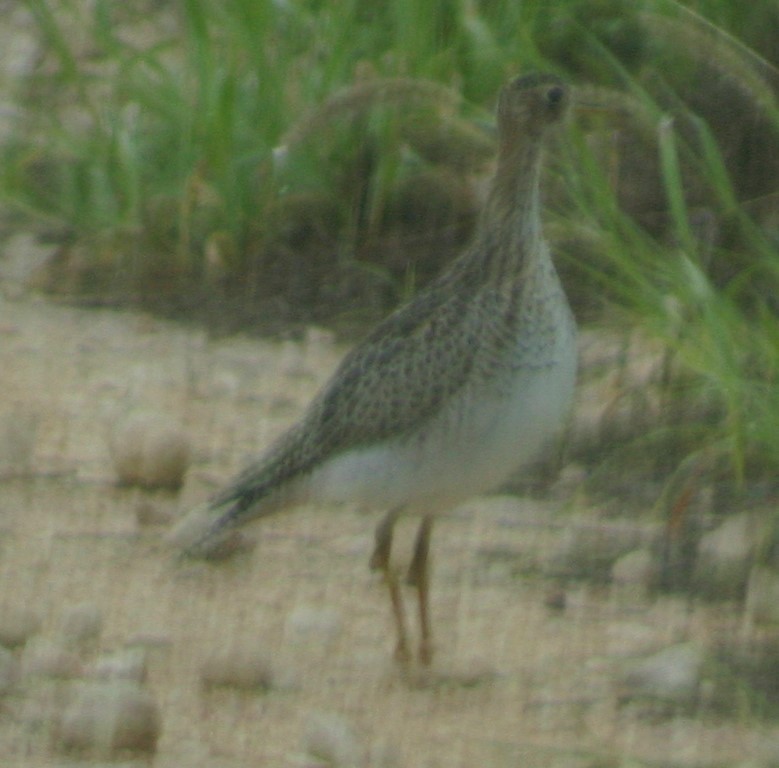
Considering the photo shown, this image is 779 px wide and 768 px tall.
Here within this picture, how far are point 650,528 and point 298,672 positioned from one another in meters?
1.20

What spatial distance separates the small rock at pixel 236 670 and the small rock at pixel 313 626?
301mm

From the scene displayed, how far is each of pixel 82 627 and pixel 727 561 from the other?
64.0 inches

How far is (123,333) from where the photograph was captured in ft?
22.3

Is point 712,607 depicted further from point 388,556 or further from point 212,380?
point 212,380

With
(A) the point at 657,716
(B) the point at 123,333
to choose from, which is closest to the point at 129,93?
(B) the point at 123,333

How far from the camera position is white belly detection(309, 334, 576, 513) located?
456 centimetres

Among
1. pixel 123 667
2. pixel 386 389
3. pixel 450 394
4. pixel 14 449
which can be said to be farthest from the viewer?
pixel 14 449

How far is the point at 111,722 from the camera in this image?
13.5ft

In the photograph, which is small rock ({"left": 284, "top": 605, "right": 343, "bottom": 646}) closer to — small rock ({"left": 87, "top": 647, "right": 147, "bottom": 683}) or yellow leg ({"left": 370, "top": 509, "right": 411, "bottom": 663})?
yellow leg ({"left": 370, "top": 509, "right": 411, "bottom": 663})

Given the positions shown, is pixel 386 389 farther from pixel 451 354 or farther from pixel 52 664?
pixel 52 664

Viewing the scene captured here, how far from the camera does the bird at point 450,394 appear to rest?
459cm

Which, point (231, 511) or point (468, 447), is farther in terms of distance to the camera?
point (231, 511)

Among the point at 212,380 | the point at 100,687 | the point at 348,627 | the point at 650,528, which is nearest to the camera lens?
the point at 100,687

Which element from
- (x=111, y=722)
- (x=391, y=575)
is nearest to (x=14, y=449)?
(x=391, y=575)
